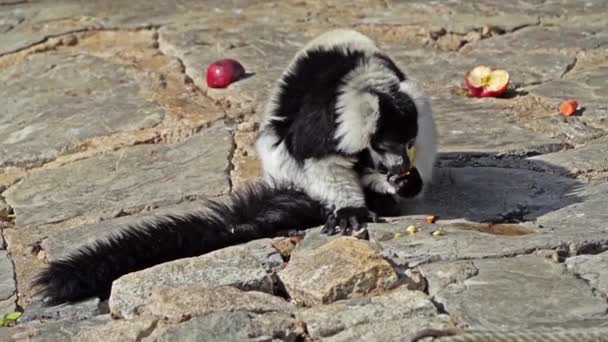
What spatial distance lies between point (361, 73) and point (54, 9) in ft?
13.2

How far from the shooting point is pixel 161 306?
393 cm

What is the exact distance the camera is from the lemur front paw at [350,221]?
14.9ft

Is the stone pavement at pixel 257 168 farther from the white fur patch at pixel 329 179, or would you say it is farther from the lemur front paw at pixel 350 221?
the white fur patch at pixel 329 179

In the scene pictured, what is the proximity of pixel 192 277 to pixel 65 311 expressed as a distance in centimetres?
46

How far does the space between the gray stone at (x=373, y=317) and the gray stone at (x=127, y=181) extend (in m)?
1.68

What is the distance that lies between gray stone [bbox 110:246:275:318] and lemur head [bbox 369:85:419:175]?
65cm

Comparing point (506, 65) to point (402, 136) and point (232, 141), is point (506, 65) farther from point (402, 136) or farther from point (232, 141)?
point (402, 136)

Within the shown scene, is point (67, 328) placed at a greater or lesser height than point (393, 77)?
lesser

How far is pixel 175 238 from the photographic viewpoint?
15.1ft

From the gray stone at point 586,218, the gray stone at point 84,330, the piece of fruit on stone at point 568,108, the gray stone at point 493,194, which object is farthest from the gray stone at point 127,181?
the piece of fruit on stone at point 568,108

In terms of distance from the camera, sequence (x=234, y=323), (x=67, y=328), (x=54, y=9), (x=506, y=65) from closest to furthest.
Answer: (x=234, y=323) → (x=67, y=328) → (x=506, y=65) → (x=54, y=9)

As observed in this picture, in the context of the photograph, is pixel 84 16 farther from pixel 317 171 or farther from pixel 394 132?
pixel 394 132

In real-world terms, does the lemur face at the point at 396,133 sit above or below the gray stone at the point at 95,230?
above

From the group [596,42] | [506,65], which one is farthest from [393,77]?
[596,42]
